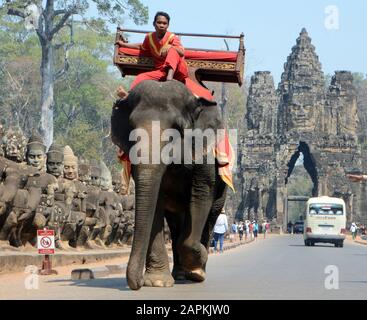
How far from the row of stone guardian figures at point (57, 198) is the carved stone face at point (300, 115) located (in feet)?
199

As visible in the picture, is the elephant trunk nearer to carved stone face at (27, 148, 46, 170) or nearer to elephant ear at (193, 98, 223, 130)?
elephant ear at (193, 98, 223, 130)

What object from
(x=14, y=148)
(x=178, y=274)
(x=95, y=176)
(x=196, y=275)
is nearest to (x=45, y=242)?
(x=178, y=274)

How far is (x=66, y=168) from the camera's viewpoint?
24.2m

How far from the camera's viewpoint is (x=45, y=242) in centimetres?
1600

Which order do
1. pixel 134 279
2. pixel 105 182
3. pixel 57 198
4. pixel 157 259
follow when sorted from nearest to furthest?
1. pixel 134 279
2. pixel 157 259
3. pixel 57 198
4. pixel 105 182

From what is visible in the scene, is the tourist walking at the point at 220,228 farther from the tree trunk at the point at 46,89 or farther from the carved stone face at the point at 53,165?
the tree trunk at the point at 46,89

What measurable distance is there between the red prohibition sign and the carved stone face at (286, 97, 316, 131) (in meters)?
75.6

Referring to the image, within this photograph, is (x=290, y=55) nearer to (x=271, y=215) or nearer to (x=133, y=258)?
(x=271, y=215)

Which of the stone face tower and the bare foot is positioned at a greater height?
the stone face tower

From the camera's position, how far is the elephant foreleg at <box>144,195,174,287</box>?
39.3ft

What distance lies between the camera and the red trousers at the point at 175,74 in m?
12.4

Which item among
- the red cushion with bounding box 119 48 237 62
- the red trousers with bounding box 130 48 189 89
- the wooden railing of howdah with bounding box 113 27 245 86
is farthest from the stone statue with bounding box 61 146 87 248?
the red trousers with bounding box 130 48 189 89

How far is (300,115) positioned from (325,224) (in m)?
42.7

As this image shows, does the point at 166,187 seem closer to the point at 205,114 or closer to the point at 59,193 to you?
the point at 205,114
